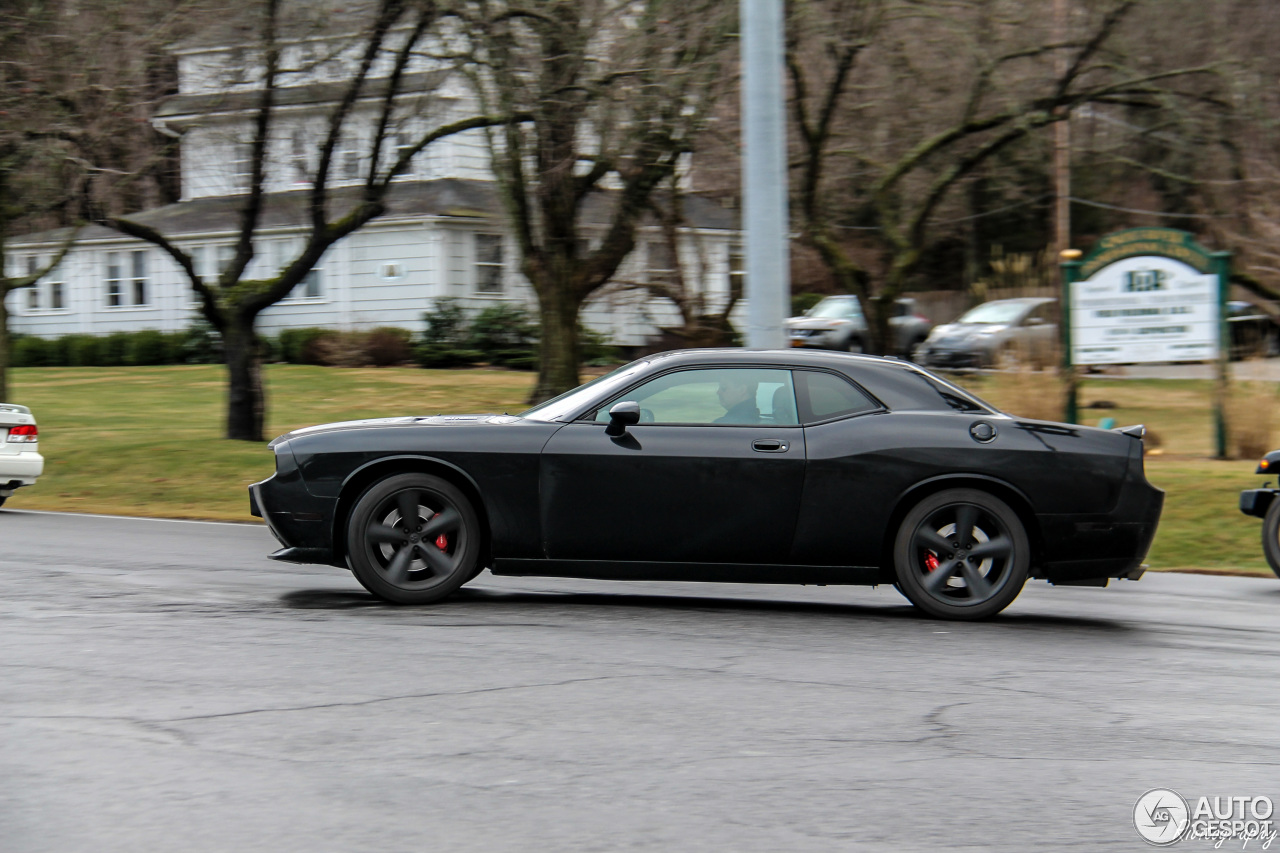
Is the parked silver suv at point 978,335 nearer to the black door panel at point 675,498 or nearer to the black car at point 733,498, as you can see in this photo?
the black car at point 733,498

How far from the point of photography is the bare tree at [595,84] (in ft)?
52.5

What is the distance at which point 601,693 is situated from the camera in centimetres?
595

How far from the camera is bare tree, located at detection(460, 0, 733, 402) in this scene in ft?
52.5

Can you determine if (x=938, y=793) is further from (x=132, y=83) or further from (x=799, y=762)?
(x=132, y=83)

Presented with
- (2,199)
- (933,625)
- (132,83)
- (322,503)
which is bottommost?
(933,625)

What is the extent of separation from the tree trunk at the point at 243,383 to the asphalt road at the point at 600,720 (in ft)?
33.8

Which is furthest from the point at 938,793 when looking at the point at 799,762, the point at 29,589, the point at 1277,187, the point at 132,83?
the point at 1277,187

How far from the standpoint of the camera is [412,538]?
316 inches

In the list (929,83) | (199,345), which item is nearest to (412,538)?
(929,83)

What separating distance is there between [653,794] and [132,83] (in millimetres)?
14872

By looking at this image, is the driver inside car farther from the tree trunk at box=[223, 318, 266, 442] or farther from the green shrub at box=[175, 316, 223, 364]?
the green shrub at box=[175, 316, 223, 364]

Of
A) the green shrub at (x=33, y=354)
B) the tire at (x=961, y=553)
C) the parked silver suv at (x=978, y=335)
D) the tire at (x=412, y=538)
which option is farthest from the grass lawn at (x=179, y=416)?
the parked silver suv at (x=978, y=335)

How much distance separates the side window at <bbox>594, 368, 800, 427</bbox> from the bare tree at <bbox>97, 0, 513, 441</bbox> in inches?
372

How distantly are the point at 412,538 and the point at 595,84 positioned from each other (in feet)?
29.7
